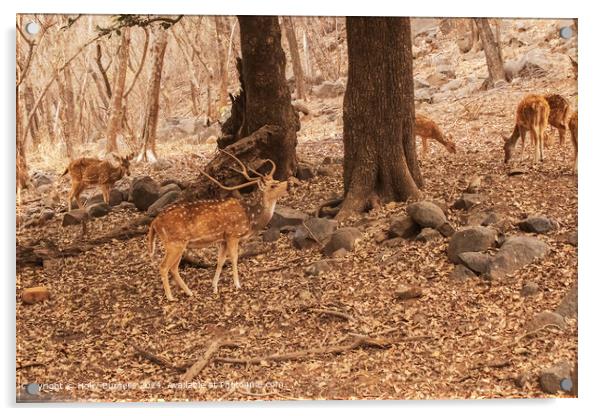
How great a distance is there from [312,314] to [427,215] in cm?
91

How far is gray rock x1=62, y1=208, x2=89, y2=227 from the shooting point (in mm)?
5020

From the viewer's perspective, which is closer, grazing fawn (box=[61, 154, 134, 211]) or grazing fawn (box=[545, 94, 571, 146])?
grazing fawn (box=[61, 154, 134, 211])

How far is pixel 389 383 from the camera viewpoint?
4.79 m

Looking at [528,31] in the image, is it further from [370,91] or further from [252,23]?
[252,23]

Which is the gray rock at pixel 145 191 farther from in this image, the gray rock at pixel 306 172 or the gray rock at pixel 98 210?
the gray rock at pixel 306 172

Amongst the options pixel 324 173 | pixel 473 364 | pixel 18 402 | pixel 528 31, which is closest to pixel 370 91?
pixel 324 173

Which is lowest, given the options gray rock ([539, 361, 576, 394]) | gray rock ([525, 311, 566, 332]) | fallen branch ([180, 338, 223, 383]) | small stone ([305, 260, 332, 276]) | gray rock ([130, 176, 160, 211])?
gray rock ([539, 361, 576, 394])

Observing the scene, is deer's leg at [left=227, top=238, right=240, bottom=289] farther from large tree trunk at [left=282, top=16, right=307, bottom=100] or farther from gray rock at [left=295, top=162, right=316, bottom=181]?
large tree trunk at [left=282, top=16, right=307, bottom=100]

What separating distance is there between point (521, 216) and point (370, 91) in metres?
1.18

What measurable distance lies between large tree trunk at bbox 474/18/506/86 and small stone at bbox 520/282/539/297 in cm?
124

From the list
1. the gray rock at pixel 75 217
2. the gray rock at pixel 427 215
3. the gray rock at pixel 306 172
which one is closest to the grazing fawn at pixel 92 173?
the gray rock at pixel 75 217

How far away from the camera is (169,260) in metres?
4.92

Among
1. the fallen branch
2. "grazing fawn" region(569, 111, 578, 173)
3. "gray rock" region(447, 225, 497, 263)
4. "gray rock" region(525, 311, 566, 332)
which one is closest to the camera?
the fallen branch

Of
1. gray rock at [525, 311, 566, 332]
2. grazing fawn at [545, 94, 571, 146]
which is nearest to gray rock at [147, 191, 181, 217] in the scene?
gray rock at [525, 311, 566, 332]
